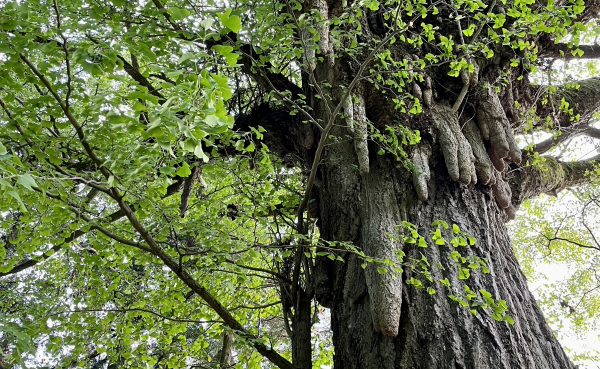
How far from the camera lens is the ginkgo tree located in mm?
2002

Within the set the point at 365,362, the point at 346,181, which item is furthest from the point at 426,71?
the point at 365,362

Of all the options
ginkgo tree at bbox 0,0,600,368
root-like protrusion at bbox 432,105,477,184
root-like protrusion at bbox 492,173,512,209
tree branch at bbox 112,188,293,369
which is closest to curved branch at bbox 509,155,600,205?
ginkgo tree at bbox 0,0,600,368

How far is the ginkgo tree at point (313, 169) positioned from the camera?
2.00m

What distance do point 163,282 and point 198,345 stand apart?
834 millimetres

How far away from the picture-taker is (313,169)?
8.30ft

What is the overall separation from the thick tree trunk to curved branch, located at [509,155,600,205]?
115cm

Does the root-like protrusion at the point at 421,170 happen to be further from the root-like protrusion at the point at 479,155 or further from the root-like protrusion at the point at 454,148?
Result: the root-like protrusion at the point at 479,155

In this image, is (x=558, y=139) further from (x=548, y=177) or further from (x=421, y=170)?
(x=421, y=170)

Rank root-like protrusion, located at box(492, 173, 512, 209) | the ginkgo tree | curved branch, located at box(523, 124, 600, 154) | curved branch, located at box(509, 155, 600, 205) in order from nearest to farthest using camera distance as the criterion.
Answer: the ginkgo tree
root-like protrusion, located at box(492, 173, 512, 209)
curved branch, located at box(509, 155, 600, 205)
curved branch, located at box(523, 124, 600, 154)

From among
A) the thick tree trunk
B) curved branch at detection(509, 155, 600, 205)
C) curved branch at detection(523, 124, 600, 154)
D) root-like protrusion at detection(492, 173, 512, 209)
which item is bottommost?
the thick tree trunk

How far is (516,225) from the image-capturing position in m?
9.22

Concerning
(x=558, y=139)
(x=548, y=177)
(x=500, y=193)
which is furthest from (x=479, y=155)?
(x=558, y=139)

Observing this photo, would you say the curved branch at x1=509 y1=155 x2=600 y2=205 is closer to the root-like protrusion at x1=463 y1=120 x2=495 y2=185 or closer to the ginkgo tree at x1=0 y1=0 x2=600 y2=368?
the ginkgo tree at x1=0 y1=0 x2=600 y2=368

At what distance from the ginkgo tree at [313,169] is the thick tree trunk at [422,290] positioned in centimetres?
1
